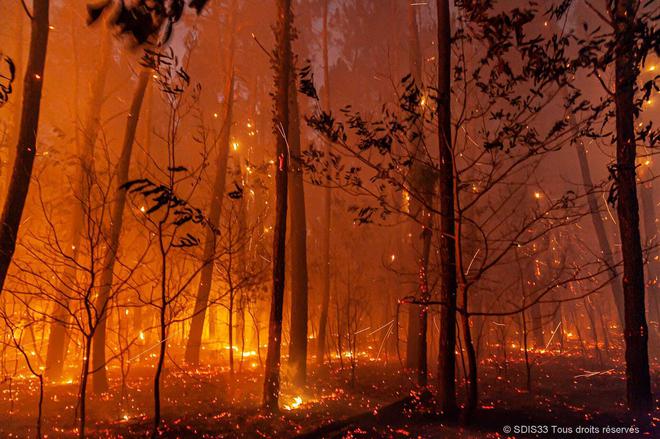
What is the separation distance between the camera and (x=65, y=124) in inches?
933

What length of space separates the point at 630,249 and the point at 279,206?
7600 millimetres

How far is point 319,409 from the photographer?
916 cm

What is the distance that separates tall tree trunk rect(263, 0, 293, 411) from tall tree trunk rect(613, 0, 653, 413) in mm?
6858

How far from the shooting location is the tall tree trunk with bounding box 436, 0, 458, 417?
24.6 ft

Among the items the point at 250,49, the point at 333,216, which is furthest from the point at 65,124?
the point at 333,216

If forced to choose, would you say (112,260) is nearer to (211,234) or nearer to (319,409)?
(211,234)

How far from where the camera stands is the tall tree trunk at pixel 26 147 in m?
7.50

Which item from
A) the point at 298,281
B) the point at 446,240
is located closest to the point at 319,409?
the point at 298,281

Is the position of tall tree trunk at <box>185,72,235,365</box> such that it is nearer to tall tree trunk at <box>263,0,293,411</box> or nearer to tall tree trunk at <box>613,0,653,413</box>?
tall tree trunk at <box>263,0,293,411</box>

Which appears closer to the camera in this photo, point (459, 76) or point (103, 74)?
point (459, 76)

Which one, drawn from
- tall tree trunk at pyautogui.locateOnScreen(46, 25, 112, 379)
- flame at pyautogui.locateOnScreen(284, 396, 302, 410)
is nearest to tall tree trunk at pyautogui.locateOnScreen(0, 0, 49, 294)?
tall tree trunk at pyautogui.locateOnScreen(46, 25, 112, 379)

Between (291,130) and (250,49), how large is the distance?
14.9m

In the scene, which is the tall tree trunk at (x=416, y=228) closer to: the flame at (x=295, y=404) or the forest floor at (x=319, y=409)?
the forest floor at (x=319, y=409)

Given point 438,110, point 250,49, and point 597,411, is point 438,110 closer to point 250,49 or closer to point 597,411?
point 597,411
